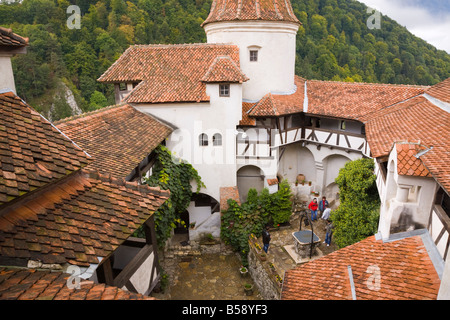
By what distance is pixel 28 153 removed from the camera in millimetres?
5148

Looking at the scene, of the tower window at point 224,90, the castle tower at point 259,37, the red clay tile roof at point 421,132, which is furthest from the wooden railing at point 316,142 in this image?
the red clay tile roof at point 421,132

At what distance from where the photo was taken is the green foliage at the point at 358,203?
38.0 ft

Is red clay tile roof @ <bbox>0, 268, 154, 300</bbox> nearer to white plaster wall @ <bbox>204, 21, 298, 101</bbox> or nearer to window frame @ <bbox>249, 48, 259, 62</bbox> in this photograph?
white plaster wall @ <bbox>204, 21, 298, 101</bbox>

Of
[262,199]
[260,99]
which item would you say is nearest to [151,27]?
[260,99]

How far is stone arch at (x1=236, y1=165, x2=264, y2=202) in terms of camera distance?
18.2 meters

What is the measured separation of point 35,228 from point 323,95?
1673cm

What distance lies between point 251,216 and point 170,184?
4855 millimetres

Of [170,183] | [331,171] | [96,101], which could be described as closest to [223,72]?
[170,183]

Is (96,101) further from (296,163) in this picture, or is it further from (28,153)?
(28,153)

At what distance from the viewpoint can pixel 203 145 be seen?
1577cm

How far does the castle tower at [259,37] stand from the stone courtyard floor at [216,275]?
8431 millimetres

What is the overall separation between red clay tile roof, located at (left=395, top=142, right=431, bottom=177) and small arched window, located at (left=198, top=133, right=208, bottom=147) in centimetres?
968

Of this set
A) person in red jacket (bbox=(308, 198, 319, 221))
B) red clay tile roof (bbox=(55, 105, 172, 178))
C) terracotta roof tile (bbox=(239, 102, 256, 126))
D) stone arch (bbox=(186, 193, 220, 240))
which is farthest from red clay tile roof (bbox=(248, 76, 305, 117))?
person in red jacket (bbox=(308, 198, 319, 221))

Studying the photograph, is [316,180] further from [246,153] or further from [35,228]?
[35,228]
